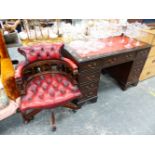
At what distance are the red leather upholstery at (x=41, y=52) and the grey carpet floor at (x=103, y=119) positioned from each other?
73 cm

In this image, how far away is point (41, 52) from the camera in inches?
58.7

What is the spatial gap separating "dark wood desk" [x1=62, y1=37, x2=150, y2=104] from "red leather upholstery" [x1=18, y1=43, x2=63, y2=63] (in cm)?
16

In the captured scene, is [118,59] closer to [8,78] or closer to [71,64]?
[71,64]

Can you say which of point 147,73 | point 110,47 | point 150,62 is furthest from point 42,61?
point 147,73

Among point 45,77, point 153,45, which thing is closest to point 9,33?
point 45,77

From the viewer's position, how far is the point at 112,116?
1.78 metres

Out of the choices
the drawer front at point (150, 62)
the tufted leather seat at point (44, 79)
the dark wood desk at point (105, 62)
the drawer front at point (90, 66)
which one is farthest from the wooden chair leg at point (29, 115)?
the drawer front at point (150, 62)

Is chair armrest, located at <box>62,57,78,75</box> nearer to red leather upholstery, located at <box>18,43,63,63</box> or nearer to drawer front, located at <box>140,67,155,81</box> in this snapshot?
red leather upholstery, located at <box>18,43,63,63</box>

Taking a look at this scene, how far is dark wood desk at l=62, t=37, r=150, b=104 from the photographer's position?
1.53 m

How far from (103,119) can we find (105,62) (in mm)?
701

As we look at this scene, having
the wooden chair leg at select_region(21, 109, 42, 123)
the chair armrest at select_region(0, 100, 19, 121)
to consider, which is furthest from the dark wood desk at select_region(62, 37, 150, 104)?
the chair armrest at select_region(0, 100, 19, 121)

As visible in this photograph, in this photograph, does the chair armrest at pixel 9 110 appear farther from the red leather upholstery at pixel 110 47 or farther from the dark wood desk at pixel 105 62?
the red leather upholstery at pixel 110 47

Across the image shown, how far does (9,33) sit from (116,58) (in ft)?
4.35
